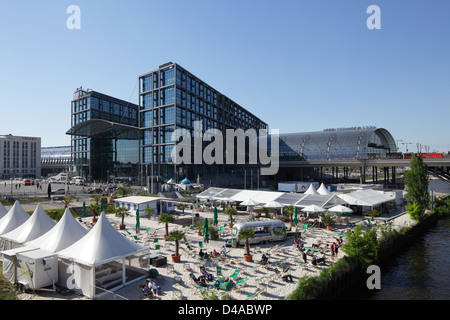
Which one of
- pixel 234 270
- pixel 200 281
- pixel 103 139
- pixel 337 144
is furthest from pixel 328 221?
pixel 103 139

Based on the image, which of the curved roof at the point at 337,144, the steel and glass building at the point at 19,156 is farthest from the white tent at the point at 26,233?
the steel and glass building at the point at 19,156

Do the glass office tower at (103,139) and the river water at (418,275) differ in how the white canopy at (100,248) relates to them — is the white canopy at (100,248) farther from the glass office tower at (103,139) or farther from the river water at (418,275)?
the glass office tower at (103,139)

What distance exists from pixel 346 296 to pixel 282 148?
83.7 m

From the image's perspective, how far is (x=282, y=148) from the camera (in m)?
100

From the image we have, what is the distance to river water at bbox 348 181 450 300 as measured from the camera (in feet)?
60.4

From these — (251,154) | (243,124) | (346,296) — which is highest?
(243,124)

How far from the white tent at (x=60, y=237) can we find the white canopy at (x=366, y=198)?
32599 millimetres

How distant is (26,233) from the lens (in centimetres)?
1989

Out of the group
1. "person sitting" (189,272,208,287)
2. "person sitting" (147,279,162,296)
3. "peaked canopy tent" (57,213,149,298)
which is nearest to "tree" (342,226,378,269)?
"person sitting" (189,272,208,287)

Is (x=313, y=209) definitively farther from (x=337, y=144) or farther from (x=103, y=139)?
(x=103, y=139)

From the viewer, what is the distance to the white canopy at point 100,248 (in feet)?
49.4
